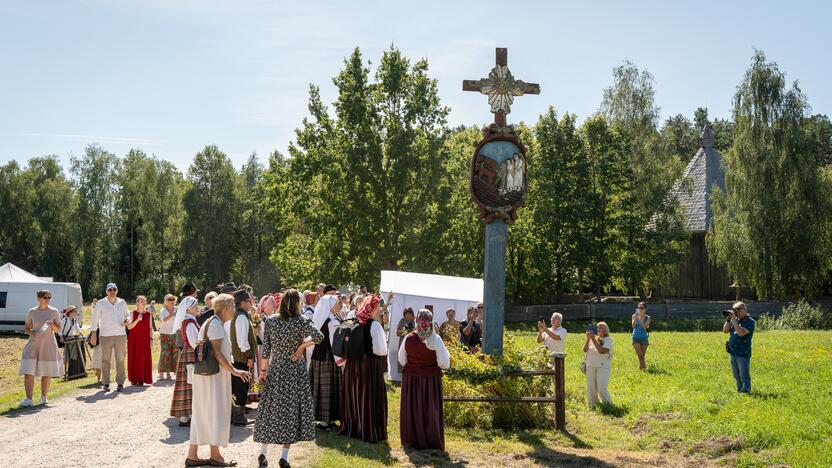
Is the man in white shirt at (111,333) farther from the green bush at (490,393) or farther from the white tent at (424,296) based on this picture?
A: the green bush at (490,393)

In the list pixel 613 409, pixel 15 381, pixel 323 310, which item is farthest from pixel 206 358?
pixel 15 381

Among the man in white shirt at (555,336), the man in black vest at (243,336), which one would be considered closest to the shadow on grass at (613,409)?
the man in white shirt at (555,336)

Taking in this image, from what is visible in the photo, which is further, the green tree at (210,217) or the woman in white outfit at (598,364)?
the green tree at (210,217)

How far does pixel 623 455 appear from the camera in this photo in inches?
402

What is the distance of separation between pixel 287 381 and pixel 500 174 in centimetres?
577

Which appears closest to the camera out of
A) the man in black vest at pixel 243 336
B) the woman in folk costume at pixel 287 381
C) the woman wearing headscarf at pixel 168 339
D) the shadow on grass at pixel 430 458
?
the woman in folk costume at pixel 287 381

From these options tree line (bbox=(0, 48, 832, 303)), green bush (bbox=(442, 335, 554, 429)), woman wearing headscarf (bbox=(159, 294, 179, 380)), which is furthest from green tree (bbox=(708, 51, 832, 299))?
woman wearing headscarf (bbox=(159, 294, 179, 380))

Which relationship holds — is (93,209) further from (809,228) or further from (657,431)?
(657,431)

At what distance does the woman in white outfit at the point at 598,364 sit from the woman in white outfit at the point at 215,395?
6898mm

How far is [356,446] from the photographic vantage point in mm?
9688

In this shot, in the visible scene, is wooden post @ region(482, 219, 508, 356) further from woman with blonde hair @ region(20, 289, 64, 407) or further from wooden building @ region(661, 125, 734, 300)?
wooden building @ region(661, 125, 734, 300)

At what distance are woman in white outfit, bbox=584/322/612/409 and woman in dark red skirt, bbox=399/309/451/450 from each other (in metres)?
4.34

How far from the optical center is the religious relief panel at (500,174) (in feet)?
41.8

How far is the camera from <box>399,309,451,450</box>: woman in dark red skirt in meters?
9.59
